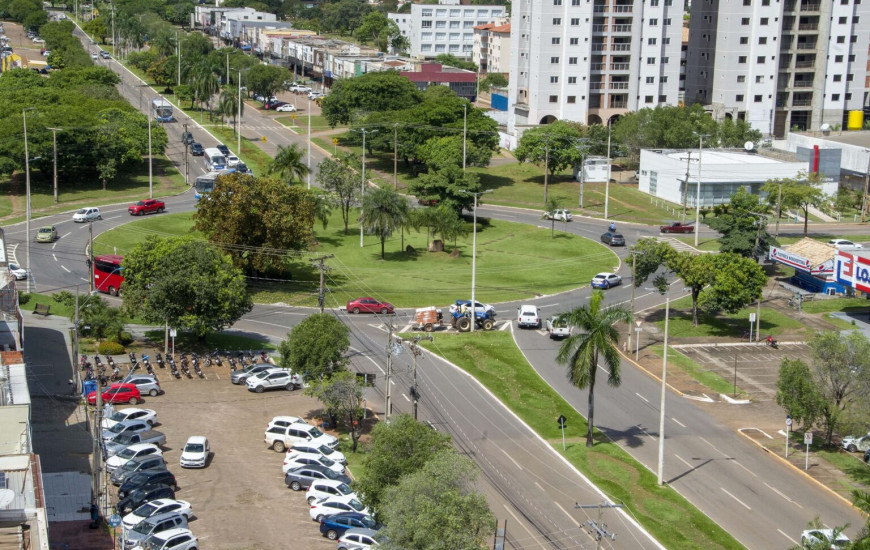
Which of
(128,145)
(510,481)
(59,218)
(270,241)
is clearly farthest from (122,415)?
(128,145)

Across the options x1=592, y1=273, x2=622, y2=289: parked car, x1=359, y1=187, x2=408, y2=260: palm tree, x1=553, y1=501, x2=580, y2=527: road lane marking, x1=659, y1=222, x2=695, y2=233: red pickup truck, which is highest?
x1=359, y1=187, x2=408, y2=260: palm tree

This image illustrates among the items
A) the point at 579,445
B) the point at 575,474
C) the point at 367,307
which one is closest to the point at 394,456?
the point at 575,474

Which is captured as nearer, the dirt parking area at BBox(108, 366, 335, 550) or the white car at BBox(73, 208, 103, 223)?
the dirt parking area at BBox(108, 366, 335, 550)

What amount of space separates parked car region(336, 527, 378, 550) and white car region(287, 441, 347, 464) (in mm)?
8219

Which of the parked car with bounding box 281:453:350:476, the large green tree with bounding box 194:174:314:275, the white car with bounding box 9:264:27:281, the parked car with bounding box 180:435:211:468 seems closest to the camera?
the parked car with bounding box 281:453:350:476

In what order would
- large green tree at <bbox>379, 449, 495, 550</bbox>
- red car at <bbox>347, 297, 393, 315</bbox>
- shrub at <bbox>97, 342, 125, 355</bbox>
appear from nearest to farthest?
large green tree at <bbox>379, 449, 495, 550</bbox> < shrub at <bbox>97, 342, 125, 355</bbox> < red car at <bbox>347, 297, 393, 315</bbox>

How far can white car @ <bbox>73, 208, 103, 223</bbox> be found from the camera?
10238 centimetres

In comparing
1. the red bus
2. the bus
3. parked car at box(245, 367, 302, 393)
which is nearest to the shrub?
parked car at box(245, 367, 302, 393)

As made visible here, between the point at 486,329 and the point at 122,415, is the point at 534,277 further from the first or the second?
the point at 122,415

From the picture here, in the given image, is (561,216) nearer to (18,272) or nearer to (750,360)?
(750,360)

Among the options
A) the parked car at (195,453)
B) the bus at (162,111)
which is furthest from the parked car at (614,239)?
the bus at (162,111)

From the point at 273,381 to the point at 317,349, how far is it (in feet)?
19.5

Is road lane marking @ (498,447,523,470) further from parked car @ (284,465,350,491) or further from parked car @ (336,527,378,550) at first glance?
parked car @ (336,527,378,550)

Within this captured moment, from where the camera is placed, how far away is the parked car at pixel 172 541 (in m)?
45.2
